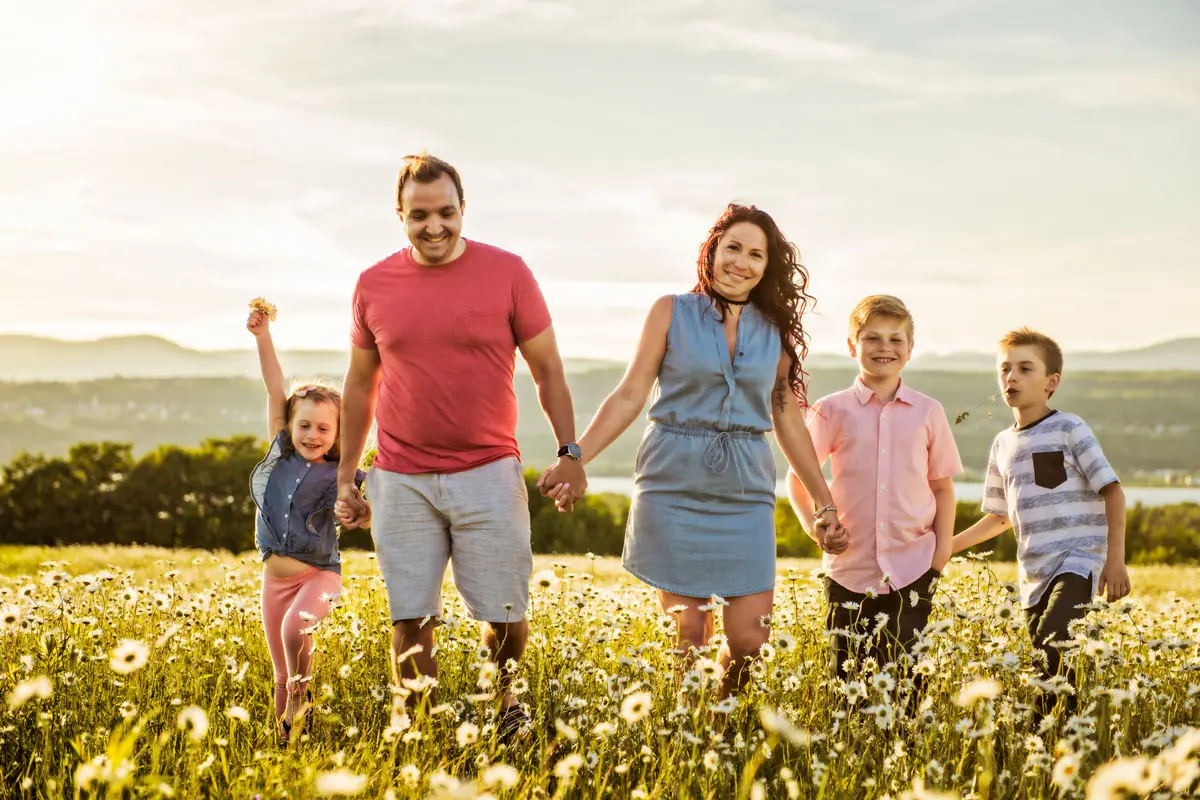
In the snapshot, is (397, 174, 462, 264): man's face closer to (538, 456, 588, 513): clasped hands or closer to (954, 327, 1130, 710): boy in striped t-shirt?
(538, 456, 588, 513): clasped hands

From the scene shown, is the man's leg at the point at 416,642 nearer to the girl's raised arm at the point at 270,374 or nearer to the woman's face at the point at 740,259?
the girl's raised arm at the point at 270,374

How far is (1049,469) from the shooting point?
5.22 metres

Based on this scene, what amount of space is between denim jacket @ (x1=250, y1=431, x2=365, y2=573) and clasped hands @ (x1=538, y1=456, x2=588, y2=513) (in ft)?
3.72

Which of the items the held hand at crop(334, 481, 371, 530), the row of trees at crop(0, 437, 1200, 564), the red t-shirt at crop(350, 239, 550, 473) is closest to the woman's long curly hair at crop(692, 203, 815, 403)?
the red t-shirt at crop(350, 239, 550, 473)

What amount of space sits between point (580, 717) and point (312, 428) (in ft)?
7.62

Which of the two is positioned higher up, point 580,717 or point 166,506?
point 580,717

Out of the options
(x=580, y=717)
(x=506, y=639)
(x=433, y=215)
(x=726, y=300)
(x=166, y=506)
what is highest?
(x=433, y=215)

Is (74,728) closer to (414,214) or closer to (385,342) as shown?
(385,342)

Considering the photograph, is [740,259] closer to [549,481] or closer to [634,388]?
[634,388]

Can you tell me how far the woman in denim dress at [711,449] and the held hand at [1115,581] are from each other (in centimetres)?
130

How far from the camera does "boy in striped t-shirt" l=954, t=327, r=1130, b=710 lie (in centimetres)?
498

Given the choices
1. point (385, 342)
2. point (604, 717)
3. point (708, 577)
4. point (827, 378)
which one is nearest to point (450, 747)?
point (604, 717)

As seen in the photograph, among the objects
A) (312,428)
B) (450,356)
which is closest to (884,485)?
(450,356)

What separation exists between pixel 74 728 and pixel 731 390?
3.07m
